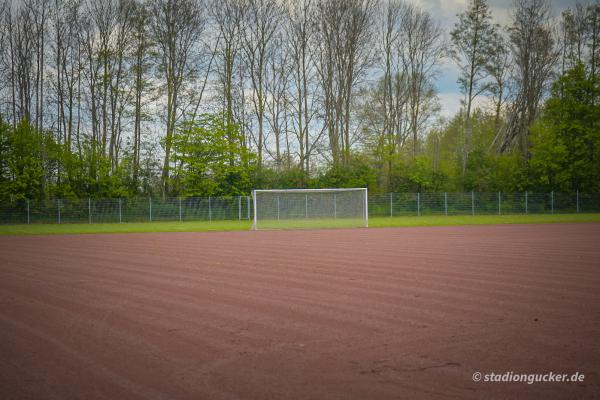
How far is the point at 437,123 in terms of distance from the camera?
45281 mm

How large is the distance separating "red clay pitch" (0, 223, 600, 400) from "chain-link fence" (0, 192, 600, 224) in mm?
23227

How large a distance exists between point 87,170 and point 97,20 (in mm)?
12183

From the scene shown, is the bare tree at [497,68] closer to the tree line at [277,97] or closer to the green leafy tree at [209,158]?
the tree line at [277,97]

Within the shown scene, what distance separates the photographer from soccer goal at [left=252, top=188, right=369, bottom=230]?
92.4 feet

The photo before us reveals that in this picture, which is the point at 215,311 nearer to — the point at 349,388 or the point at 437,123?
the point at 349,388

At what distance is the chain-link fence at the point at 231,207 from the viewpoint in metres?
31.7

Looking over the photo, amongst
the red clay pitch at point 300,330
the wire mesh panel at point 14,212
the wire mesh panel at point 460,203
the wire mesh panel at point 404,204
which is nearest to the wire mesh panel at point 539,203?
the wire mesh panel at point 460,203

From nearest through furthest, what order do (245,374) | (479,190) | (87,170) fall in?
1. (245,374)
2. (87,170)
3. (479,190)

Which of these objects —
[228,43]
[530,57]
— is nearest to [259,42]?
[228,43]

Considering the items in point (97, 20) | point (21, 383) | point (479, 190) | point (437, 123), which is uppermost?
point (97, 20)

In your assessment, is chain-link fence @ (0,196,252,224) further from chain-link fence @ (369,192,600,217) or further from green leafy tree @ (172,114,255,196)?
chain-link fence @ (369,192,600,217)

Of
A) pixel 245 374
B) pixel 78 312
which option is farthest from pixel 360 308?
pixel 78 312

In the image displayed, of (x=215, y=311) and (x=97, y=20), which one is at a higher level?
(x=97, y=20)

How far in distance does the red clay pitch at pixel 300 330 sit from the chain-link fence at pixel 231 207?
23.2 m
